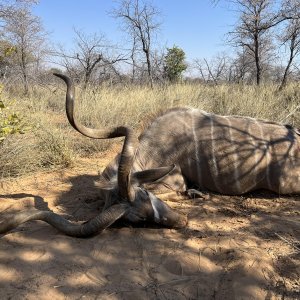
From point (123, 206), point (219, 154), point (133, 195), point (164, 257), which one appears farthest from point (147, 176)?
point (219, 154)

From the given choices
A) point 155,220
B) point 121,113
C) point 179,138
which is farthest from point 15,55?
point 155,220

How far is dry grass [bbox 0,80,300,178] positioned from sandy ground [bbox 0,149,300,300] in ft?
3.76

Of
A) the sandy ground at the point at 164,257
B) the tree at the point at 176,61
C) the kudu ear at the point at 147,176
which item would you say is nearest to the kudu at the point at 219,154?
the sandy ground at the point at 164,257

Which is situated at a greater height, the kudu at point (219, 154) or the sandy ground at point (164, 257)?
the kudu at point (219, 154)

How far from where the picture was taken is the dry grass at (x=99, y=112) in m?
4.72

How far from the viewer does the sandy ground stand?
2.36 m

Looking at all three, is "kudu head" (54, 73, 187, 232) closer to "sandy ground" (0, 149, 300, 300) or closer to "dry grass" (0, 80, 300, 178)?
"sandy ground" (0, 149, 300, 300)

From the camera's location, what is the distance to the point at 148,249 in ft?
9.29

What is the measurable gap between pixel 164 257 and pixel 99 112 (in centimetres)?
463

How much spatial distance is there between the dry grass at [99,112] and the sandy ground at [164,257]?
1.14 m

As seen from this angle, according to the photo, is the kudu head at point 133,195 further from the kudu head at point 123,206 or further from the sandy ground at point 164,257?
the sandy ground at point 164,257

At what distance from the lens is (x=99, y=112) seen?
7.00 metres

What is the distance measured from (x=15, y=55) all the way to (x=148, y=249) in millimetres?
13898

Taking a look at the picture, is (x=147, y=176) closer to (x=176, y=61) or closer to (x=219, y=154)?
(x=219, y=154)
